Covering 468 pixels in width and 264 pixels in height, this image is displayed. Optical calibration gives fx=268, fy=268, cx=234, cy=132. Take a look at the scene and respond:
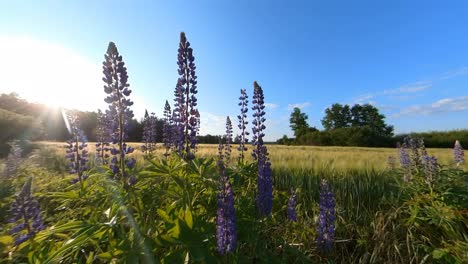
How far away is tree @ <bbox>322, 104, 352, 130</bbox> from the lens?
6894 centimetres

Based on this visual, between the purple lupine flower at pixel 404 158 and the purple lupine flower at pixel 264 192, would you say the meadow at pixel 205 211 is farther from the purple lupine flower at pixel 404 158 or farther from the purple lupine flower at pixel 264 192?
the purple lupine flower at pixel 404 158

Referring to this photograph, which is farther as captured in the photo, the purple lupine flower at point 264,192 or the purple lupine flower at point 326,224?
the purple lupine flower at point 326,224

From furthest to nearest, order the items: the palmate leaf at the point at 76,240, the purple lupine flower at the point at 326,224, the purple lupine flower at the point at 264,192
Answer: the purple lupine flower at the point at 326,224, the purple lupine flower at the point at 264,192, the palmate leaf at the point at 76,240

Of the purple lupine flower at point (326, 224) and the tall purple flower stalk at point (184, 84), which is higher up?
the tall purple flower stalk at point (184, 84)

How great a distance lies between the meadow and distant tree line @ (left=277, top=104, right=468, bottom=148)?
10731mm

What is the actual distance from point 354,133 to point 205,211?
1511 inches

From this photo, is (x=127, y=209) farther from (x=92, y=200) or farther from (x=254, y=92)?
(x=254, y=92)

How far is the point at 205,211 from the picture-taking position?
98.3 inches

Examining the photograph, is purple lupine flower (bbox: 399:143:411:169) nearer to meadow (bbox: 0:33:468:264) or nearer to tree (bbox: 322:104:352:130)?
meadow (bbox: 0:33:468:264)

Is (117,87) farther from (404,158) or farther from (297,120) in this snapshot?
(297,120)

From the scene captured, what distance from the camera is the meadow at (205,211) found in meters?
1.77

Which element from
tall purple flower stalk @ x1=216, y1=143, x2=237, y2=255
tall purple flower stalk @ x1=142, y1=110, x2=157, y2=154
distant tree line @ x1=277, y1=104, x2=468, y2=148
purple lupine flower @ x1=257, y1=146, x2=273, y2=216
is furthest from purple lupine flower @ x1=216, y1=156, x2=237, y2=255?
distant tree line @ x1=277, y1=104, x2=468, y2=148

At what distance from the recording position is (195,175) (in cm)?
229

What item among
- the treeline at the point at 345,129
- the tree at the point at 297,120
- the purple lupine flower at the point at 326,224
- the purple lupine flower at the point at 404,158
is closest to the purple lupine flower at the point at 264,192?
the purple lupine flower at the point at 326,224
